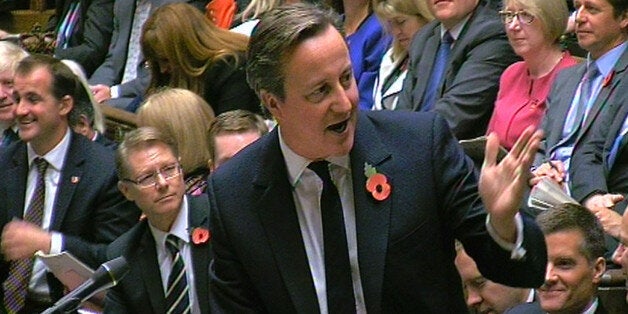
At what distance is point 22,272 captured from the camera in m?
4.69

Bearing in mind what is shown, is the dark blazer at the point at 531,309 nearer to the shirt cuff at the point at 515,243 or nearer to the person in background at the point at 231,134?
the person in background at the point at 231,134

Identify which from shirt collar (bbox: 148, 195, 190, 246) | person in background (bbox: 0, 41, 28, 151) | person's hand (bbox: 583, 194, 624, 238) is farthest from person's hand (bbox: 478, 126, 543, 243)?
person in background (bbox: 0, 41, 28, 151)

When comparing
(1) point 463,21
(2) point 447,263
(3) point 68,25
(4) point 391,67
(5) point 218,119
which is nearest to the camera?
(2) point 447,263

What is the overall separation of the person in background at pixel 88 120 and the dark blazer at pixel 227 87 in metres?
0.65

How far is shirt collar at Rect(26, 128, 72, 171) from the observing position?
4.76 metres

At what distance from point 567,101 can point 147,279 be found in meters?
1.65

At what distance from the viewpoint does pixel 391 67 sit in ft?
18.6

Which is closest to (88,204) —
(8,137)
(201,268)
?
(201,268)

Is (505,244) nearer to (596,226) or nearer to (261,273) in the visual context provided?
(261,273)

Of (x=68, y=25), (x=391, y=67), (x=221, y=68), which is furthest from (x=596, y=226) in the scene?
(x=68, y=25)

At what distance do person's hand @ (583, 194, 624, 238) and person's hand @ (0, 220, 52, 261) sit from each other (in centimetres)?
175

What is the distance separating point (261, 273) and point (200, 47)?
10.9ft

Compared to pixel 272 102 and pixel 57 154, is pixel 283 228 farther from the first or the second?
pixel 57 154

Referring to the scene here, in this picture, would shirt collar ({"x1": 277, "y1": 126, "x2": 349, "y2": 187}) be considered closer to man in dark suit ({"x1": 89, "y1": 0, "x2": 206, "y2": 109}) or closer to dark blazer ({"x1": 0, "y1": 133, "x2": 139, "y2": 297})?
dark blazer ({"x1": 0, "y1": 133, "x2": 139, "y2": 297})
